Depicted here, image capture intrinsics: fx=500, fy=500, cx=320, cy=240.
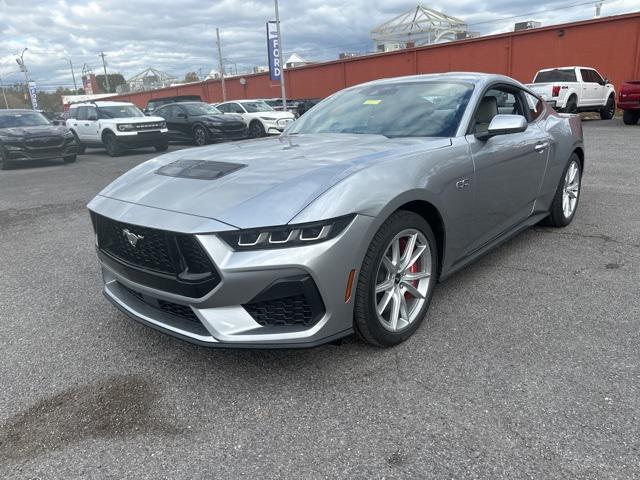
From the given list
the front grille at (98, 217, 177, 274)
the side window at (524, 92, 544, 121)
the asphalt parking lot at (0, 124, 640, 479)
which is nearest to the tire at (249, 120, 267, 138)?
the side window at (524, 92, 544, 121)

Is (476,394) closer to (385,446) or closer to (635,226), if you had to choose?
(385,446)

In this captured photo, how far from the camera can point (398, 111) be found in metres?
3.66

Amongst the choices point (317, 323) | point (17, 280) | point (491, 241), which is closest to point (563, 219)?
point (491, 241)

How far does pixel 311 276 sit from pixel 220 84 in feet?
133

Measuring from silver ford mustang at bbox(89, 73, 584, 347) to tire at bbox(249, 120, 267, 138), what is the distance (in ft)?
47.6

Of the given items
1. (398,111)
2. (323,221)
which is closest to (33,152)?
(398,111)

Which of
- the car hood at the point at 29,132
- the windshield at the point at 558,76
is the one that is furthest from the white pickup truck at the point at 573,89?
the car hood at the point at 29,132

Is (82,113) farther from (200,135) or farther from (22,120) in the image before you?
(200,135)

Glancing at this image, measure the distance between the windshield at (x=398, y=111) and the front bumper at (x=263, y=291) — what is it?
50.5 inches

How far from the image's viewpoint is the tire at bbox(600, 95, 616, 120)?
18.1m

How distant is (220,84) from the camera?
3988 centimetres

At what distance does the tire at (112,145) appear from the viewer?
1484 centimetres

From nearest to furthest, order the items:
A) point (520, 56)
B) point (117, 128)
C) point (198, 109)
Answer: point (117, 128)
point (198, 109)
point (520, 56)

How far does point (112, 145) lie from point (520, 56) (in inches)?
693
